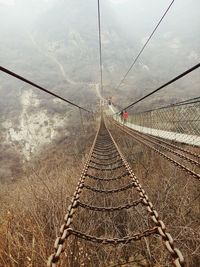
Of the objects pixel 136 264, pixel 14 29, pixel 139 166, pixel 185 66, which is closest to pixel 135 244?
pixel 136 264

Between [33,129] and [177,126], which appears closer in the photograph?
[177,126]

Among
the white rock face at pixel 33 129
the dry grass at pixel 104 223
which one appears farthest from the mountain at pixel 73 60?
the dry grass at pixel 104 223

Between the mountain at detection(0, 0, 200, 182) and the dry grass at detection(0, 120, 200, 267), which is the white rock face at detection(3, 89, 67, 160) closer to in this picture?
the mountain at detection(0, 0, 200, 182)

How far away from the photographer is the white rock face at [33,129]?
3597 centimetres

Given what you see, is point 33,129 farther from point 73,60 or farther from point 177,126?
point 73,60

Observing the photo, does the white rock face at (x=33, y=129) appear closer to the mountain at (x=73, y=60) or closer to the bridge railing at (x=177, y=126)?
the mountain at (x=73, y=60)

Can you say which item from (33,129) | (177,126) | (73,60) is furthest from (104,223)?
(73,60)

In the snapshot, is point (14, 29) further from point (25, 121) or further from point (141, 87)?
point (25, 121)

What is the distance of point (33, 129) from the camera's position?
40.2m

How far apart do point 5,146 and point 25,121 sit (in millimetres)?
6723

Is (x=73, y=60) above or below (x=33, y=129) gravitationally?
above

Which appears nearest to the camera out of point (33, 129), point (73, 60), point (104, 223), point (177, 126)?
point (104, 223)

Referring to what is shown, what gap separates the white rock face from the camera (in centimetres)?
3597

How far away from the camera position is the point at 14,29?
335ft
